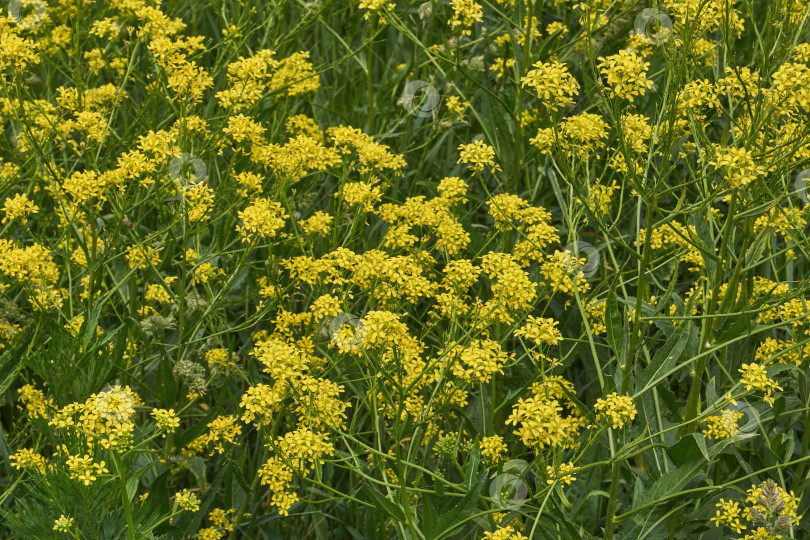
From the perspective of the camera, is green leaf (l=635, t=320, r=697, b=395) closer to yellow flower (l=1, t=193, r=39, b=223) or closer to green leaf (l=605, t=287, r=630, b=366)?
green leaf (l=605, t=287, r=630, b=366)

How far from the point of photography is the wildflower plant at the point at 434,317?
2607mm

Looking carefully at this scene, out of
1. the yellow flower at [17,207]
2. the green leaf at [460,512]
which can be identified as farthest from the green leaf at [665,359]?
the yellow flower at [17,207]

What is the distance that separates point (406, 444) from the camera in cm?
372

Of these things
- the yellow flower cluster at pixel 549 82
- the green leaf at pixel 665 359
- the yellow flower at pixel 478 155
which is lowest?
the green leaf at pixel 665 359

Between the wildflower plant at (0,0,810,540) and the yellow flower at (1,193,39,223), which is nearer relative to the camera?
the wildflower plant at (0,0,810,540)

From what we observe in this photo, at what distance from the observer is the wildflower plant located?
261 cm

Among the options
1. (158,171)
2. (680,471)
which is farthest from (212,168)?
(680,471)

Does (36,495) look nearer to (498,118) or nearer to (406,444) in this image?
Result: (406,444)

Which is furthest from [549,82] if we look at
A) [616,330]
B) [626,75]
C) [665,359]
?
[665,359]

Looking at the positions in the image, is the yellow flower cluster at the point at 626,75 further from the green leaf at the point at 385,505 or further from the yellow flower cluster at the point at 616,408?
the green leaf at the point at 385,505

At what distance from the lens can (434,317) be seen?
2998mm

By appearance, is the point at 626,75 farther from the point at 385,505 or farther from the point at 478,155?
the point at 385,505

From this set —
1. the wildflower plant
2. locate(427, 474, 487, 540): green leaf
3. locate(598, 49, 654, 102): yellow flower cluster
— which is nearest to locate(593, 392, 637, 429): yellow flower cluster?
the wildflower plant

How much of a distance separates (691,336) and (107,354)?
1.78 m
